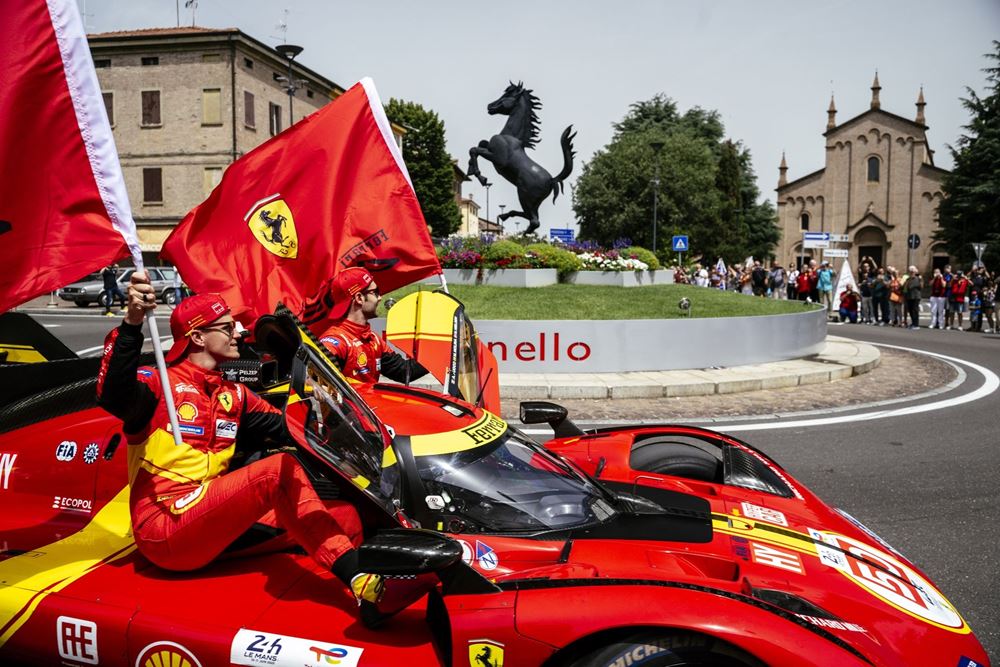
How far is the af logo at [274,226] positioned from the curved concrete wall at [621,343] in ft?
19.6

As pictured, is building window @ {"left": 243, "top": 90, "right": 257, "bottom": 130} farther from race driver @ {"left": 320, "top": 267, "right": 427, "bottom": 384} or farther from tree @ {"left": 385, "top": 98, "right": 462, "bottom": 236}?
race driver @ {"left": 320, "top": 267, "right": 427, "bottom": 384}

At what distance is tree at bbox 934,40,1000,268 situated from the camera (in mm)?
40031

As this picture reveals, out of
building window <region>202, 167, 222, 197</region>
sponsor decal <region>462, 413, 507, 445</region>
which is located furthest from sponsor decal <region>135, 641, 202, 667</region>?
building window <region>202, 167, 222, 197</region>

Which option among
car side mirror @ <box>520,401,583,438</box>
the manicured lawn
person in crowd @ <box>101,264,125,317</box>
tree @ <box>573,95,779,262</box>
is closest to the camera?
car side mirror @ <box>520,401,583,438</box>

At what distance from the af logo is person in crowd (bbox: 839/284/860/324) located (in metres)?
22.7

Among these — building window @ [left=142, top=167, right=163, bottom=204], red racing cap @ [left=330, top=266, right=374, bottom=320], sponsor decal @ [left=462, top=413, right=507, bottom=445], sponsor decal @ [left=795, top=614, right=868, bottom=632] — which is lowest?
sponsor decal @ [left=795, top=614, right=868, bottom=632]

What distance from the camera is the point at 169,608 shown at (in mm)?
2729

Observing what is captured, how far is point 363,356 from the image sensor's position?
5.31 metres

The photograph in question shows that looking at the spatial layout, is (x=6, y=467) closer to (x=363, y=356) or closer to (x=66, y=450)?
(x=66, y=450)

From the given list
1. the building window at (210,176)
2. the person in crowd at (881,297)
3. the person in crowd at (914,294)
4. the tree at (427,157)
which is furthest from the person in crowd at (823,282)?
the tree at (427,157)

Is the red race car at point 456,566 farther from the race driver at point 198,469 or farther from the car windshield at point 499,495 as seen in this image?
the race driver at point 198,469

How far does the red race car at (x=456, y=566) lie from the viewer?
234 centimetres

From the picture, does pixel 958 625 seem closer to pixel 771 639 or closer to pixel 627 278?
pixel 771 639

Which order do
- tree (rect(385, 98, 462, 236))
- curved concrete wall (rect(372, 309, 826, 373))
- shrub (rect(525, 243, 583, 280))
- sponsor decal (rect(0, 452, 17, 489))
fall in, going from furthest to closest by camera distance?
tree (rect(385, 98, 462, 236)) → shrub (rect(525, 243, 583, 280)) → curved concrete wall (rect(372, 309, 826, 373)) → sponsor decal (rect(0, 452, 17, 489))
